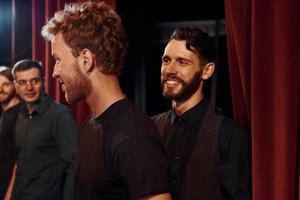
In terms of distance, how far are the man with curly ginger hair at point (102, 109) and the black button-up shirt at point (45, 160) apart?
1.09 m

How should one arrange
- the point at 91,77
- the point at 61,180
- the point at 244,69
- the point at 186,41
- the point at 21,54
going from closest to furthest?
the point at 91,77
the point at 244,69
the point at 186,41
the point at 61,180
the point at 21,54

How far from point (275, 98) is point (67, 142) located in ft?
3.79

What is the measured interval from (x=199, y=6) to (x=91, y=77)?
1841mm

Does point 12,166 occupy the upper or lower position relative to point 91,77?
lower

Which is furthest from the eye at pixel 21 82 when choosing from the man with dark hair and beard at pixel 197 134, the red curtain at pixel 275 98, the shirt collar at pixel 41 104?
the red curtain at pixel 275 98

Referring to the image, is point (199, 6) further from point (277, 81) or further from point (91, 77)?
point (91, 77)

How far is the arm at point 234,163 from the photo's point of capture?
143cm

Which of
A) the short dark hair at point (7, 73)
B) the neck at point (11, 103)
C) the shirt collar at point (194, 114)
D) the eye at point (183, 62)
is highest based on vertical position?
the short dark hair at point (7, 73)

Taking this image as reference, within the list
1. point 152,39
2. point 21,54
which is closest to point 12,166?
point 21,54

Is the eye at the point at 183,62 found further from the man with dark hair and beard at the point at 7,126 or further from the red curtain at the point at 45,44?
the man with dark hair and beard at the point at 7,126

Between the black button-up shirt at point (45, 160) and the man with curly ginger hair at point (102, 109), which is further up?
the man with curly ginger hair at point (102, 109)

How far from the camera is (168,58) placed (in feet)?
5.50

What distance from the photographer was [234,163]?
4.75 feet

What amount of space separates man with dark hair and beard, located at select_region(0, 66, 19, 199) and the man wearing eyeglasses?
9 centimetres
